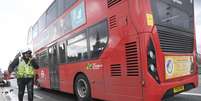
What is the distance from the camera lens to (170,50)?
738 centimetres

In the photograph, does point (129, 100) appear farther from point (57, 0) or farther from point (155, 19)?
point (57, 0)

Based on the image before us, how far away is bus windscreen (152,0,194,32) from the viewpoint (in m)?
7.25

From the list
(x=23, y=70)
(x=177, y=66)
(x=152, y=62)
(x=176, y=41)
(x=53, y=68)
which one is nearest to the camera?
(x=152, y=62)

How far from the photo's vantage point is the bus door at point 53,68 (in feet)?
40.7

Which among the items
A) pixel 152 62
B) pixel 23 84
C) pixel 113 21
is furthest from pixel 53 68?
pixel 152 62

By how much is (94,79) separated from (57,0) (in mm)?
4610

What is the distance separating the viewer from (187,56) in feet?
26.7

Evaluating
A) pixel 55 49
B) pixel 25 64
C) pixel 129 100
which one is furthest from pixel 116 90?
pixel 55 49

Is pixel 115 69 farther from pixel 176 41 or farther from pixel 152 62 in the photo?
pixel 176 41

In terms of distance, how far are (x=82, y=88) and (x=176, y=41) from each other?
349 centimetres

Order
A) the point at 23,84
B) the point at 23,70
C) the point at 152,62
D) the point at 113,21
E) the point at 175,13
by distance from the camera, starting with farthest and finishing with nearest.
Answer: the point at 23,84 → the point at 23,70 → the point at 175,13 → the point at 113,21 → the point at 152,62

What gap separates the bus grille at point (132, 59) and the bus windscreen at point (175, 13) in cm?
81

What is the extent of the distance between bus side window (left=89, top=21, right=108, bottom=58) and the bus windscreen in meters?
1.42

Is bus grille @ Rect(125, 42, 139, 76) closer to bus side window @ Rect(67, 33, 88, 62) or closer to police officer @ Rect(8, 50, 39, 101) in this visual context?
bus side window @ Rect(67, 33, 88, 62)
